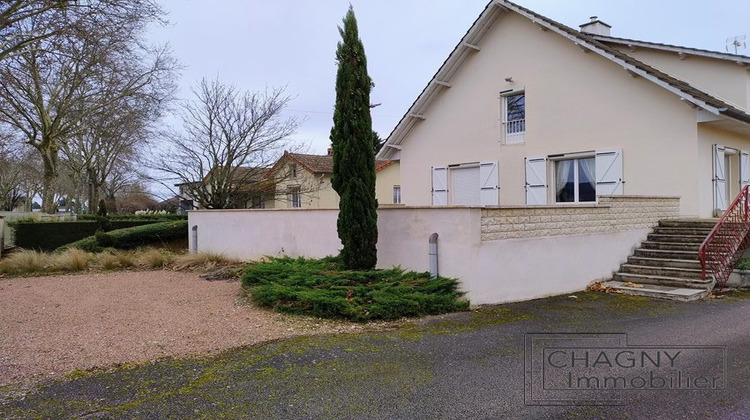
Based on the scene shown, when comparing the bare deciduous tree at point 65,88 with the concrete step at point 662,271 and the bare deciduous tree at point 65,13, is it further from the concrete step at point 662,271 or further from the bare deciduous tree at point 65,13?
the concrete step at point 662,271

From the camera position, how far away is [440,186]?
17406mm

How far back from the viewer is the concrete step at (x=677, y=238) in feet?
34.5

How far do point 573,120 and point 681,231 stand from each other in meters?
4.41

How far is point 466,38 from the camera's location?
52.3ft

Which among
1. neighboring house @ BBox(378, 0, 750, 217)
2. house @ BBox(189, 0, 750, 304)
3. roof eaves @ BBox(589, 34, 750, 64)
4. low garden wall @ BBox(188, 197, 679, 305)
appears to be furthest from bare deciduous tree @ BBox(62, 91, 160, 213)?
roof eaves @ BBox(589, 34, 750, 64)

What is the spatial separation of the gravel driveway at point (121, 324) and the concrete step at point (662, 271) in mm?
6802

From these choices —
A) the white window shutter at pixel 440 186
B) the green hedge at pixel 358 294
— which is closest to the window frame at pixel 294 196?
the white window shutter at pixel 440 186

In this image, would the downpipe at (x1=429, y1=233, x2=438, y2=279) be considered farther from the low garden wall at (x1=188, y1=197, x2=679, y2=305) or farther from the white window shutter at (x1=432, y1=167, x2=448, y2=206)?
the white window shutter at (x1=432, y1=167, x2=448, y2=206)

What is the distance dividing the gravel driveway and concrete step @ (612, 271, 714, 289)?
6437 mm

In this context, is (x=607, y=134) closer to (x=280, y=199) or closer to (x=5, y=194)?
(x=280, y=199)

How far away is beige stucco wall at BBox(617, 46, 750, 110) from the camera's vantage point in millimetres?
13070

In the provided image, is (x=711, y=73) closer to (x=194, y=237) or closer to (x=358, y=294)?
(x=358, y=294)

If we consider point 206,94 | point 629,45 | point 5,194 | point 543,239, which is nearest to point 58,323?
point 543,239

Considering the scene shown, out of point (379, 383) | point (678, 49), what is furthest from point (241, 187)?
point (379, 383)
